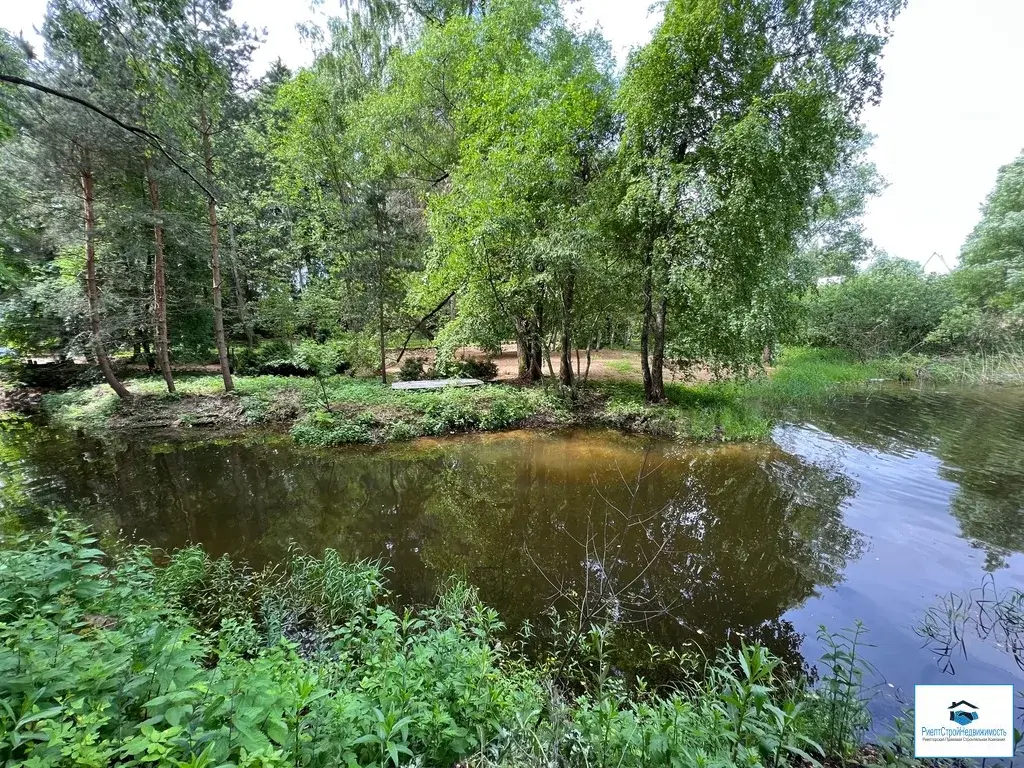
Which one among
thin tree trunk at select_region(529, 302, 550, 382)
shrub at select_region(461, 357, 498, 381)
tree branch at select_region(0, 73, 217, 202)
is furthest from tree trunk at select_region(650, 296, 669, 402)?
tree branch at select_region(0, 73, 217, 202)

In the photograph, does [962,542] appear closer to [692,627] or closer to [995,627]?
[995,627]

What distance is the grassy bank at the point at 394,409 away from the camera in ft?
32.3

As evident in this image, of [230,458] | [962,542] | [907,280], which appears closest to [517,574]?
[962,542]

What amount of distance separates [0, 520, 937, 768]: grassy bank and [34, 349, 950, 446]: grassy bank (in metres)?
6.80

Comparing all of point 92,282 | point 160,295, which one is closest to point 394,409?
point 160,295

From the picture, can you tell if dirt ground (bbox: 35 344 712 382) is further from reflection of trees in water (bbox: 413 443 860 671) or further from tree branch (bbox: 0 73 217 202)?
tree branch (bbox: 0 73 217 202)

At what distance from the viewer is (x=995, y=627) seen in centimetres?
386

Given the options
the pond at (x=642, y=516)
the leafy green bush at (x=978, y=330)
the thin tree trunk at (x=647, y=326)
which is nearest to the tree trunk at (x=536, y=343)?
the thin tree trunk at (x=647, y=326)

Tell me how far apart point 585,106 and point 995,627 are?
35.8 feet

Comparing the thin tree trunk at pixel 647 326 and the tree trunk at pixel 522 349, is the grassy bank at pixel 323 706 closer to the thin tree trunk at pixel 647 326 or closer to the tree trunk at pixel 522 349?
the thin tree trunk at pixel 647 326

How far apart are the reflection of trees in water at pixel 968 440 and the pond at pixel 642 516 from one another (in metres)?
0.05
